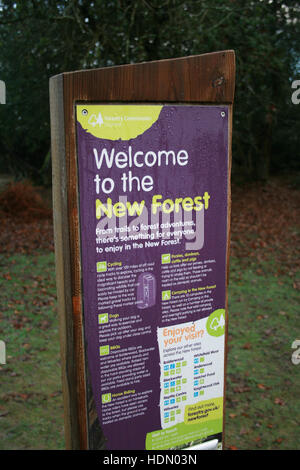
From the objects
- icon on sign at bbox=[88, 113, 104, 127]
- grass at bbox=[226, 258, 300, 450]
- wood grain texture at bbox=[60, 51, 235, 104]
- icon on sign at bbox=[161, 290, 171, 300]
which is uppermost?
wood grain texture at bbox=[60, 51, 235, 104]

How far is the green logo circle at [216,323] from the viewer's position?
2.80m

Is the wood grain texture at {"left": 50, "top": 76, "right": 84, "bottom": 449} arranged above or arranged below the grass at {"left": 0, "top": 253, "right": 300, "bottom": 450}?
above

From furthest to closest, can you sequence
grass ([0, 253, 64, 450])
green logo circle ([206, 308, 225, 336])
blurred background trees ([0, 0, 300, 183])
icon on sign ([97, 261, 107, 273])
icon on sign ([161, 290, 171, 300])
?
blurred background trees ([0, 0, 300, 183]) < grass ([0, 253, 64, 450]) < green logo circle ([206, 308, 225, 336]) < icon on sign ([161, 290, 171, 300]) < icon on sign ([97, 261, 107, 273])

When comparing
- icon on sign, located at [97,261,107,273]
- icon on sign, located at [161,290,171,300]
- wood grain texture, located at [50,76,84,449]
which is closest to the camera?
wood grain texture, located at [50,76,84,449]

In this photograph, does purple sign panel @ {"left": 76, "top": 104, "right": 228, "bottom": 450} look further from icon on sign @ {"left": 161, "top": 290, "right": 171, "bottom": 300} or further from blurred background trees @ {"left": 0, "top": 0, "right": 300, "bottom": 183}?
blurred background trees @ {"left": 0, "top": 0, "right": 300, "bottom": 183}

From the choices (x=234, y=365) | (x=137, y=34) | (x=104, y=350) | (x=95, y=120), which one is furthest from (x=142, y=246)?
(x=137, y=34)

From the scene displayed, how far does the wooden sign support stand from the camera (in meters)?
2.32

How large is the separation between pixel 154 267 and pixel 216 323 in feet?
1.85

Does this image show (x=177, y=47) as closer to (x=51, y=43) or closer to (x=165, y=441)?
(x=51, y=43)

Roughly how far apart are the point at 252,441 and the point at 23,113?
14.4 m

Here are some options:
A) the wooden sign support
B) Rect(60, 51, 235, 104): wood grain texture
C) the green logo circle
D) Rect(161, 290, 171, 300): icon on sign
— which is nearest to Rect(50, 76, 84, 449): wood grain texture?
the wooden sign support

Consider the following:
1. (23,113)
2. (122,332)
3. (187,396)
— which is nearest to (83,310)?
(122,332)

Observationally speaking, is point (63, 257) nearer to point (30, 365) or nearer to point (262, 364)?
point (30, 365)

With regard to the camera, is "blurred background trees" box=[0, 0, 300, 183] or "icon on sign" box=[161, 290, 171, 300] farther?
"blurred background trees" box=[0, 0, 300, 183]
